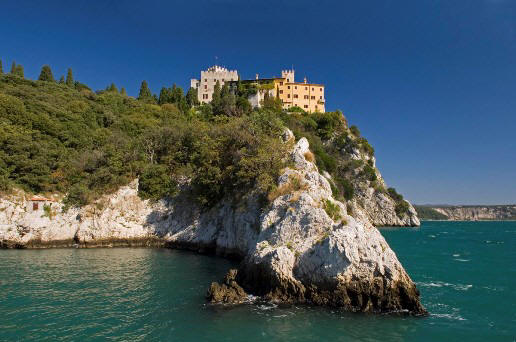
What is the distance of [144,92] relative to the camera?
313 ft

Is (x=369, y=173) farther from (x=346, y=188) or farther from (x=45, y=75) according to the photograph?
(x=45, y=75)

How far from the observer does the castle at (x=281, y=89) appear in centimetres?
8781

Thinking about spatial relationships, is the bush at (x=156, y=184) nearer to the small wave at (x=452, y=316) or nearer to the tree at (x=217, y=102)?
the tree at (x=217, y=102)

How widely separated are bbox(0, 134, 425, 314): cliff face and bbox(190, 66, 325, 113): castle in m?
49.6

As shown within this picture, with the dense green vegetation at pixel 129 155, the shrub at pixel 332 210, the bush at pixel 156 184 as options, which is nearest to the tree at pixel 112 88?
the dense green vegetation at pixel 129 155

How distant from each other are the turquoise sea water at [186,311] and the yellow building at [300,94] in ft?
216

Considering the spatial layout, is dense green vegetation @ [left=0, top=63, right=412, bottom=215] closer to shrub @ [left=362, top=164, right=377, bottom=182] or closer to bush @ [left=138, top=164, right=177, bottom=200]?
bush @ [left=138, top=164, right=177, bottom=200]

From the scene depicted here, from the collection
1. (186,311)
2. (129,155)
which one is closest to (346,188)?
(129,155)

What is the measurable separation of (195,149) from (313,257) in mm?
31685

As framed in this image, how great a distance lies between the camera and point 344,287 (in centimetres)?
1911

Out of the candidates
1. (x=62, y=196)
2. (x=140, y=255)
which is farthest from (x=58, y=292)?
(x=62, y=196)

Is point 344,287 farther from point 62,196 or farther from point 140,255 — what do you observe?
point 62,196

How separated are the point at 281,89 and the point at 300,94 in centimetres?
527

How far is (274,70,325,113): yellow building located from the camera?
90250mm
